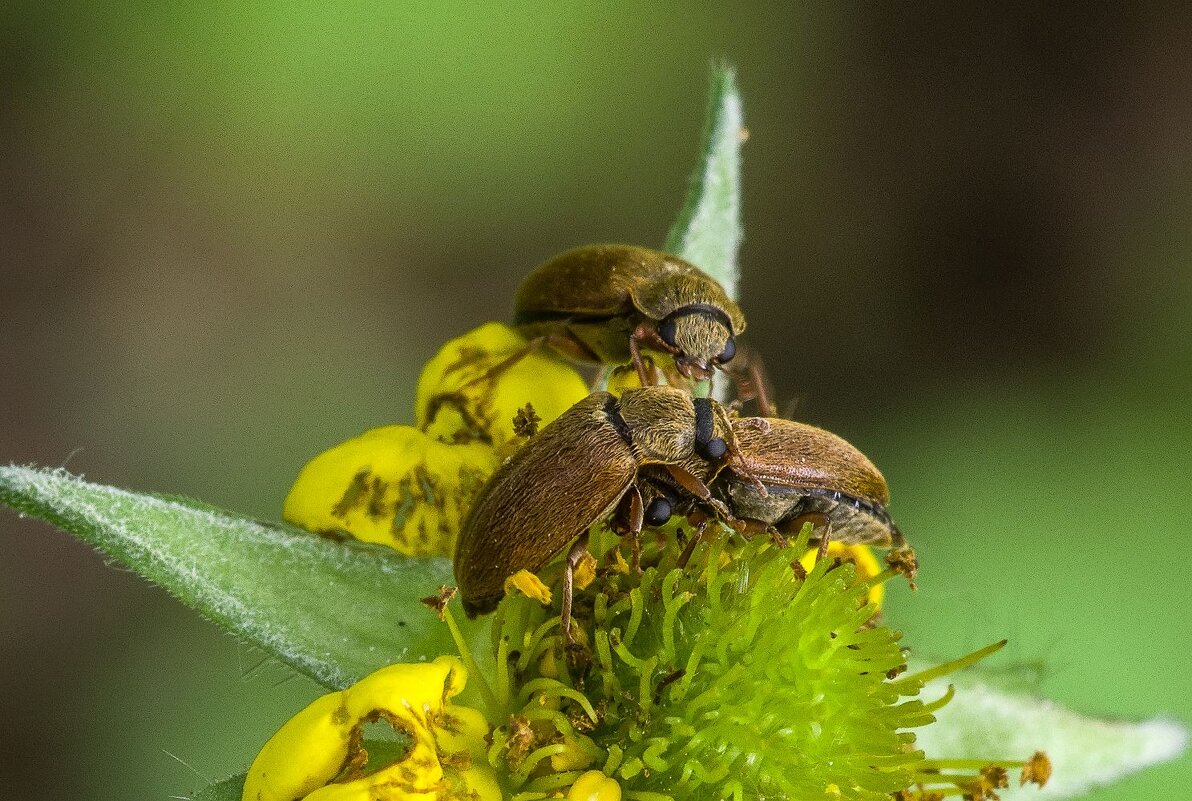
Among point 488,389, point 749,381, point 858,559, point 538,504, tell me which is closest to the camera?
point 538,504

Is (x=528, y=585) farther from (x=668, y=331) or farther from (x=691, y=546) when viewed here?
(x=668, y=331)

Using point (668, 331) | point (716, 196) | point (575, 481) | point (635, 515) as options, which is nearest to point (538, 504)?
point (575, 481)

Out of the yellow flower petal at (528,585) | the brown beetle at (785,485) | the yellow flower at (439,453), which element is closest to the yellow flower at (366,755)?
the yellow flower petal at (528,585)

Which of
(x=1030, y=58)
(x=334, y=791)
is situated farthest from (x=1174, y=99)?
(x=334, y=791)

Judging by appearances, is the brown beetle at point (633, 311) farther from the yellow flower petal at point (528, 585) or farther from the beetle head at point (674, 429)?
the yellow flower petal at point (528, 585)

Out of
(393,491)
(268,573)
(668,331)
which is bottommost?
(268,573)

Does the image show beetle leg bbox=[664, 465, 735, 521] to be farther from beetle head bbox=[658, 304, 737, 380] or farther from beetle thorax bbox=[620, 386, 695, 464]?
beetle head bbox=[658, 304, 737, 380]

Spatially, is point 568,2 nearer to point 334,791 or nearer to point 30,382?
point 30,382
